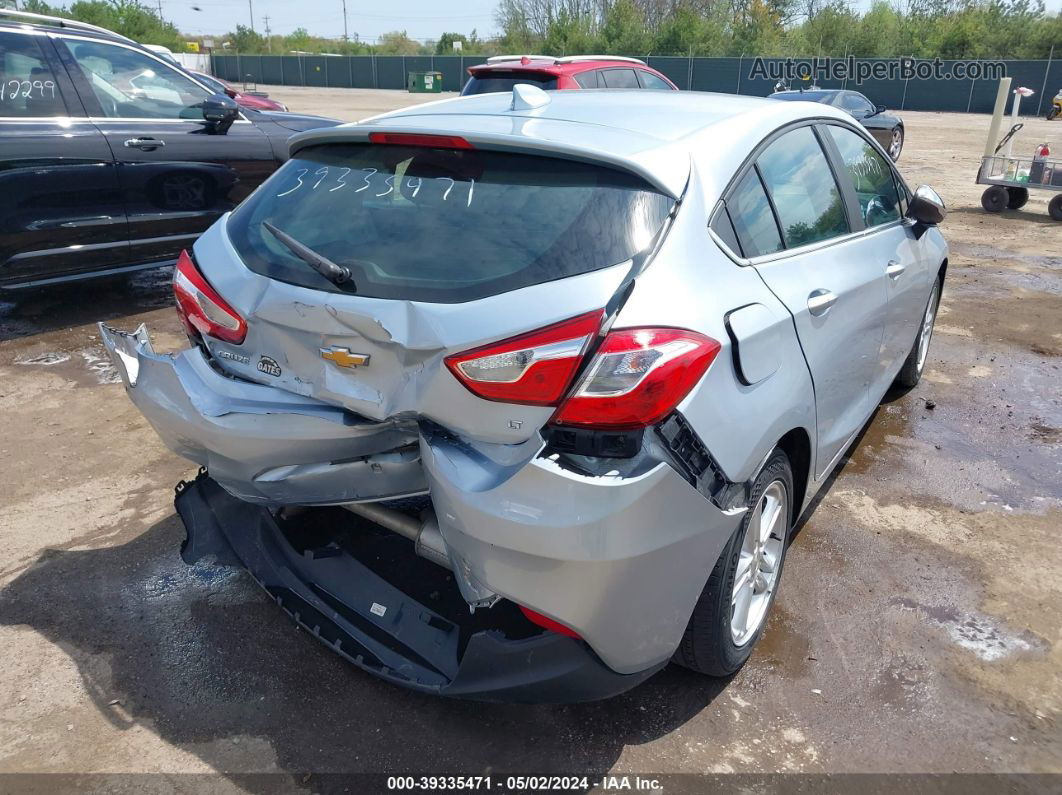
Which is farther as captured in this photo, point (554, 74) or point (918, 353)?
point (554, 74)

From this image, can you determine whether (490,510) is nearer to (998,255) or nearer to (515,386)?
(515,386)

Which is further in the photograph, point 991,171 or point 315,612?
point 991,171

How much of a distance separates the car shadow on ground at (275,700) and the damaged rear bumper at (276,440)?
0.65 m

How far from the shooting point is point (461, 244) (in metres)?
2.21

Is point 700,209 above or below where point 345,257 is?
above

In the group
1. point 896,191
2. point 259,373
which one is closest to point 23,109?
point 259,373

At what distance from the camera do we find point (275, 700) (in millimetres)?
2518

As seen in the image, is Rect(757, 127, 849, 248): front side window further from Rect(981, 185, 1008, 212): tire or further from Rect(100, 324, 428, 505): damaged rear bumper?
Rect(981, 185, 1008, 212): tire

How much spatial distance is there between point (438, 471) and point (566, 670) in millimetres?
598

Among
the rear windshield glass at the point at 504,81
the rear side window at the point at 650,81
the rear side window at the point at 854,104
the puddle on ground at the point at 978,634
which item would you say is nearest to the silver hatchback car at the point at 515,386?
the puddle on ground at the point at 978,634

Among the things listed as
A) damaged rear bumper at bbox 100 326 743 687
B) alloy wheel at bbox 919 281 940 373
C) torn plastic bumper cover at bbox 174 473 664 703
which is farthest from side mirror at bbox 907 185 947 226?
torn plastic bumper cover at bbox 174 473 664 703

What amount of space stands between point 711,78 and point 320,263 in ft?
150

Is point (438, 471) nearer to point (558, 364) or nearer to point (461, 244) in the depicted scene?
point (558, 364)

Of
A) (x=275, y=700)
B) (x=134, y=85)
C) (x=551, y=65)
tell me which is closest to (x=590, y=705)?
(x=275, y=700)
